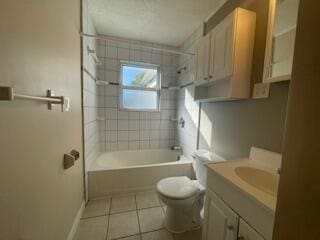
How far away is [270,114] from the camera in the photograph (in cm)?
119

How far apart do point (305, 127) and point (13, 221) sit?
3.86 ft

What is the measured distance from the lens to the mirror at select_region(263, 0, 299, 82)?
3.32 feet

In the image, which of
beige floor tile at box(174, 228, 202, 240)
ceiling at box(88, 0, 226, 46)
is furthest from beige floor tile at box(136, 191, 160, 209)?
ceiling at box(88, 0, 226, 46)

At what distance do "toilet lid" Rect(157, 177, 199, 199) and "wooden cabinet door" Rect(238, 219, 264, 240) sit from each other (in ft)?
2.19

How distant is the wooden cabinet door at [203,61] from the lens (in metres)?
1.73

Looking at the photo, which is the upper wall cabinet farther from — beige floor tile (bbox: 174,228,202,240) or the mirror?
beige floor tile (bbox: 174,228,202,240)

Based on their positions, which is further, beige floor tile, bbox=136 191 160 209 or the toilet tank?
beige floor tile, bbox=136 191 160 209

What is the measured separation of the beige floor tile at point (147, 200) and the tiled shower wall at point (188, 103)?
0.86 metres

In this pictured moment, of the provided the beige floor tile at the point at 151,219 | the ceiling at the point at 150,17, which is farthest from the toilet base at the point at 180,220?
the ceiling at the point at 150,17

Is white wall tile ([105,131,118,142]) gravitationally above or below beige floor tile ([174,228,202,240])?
above

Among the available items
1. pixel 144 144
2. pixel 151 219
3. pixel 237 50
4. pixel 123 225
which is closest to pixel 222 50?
pixel 237 50

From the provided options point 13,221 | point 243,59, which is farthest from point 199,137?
point 13,221

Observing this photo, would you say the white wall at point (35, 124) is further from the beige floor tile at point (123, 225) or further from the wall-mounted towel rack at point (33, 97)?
the beige floor tile at point (123, 225)

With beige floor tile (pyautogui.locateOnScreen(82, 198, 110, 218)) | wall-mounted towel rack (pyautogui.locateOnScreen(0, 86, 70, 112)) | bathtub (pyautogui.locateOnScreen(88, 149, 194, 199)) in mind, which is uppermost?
wall-mounted towel rack (pyautogui.locateOnScreen(0, 86, 70, 112))
